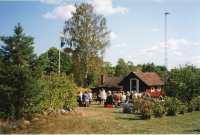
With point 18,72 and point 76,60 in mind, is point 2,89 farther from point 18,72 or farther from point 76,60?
point 76,60

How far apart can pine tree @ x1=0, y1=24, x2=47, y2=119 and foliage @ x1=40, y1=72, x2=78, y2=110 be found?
184 centimetres

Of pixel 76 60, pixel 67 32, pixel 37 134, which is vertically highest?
pixel 67 32

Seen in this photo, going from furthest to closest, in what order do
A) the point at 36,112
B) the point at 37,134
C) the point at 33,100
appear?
1. the point at 36,112
2. the point at 33,100
3. the point at 37,134

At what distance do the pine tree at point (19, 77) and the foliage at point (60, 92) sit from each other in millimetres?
1840

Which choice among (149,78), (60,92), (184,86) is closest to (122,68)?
(149,78)

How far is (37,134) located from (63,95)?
4.56 m

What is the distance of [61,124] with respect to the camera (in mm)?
9703

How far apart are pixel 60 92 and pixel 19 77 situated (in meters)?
→ 3.57

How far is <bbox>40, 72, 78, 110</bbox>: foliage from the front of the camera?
11.7 metres

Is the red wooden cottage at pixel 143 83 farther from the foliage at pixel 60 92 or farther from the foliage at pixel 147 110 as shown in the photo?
the foliage at pixel 60 92

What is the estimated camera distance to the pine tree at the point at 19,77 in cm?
912

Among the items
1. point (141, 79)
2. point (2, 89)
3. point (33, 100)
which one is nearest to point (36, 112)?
point (33, 100)

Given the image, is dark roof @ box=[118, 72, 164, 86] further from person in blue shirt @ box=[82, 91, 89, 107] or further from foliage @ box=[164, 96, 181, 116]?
foliage @ box=[164, 96, 181, 116]

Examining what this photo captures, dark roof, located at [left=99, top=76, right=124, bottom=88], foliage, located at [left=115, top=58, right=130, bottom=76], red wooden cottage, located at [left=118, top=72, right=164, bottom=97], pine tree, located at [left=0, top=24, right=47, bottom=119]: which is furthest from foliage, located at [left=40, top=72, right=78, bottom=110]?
foliage, located at [left=115, top=58, right=130, bottom=76]
